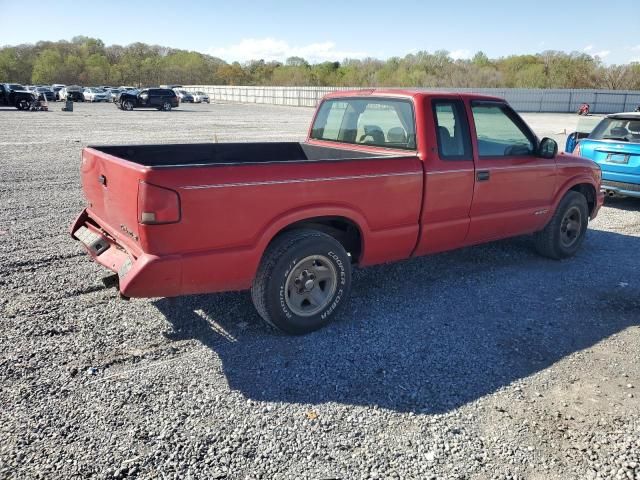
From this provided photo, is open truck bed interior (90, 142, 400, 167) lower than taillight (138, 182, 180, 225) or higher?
higher

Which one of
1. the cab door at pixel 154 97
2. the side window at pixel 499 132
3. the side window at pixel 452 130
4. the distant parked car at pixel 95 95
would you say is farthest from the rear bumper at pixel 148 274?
the distant parked car at pixel 95 95

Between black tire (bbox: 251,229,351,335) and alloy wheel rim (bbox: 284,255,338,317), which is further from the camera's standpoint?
alloy wheel rim (bbox: 284,255,338,317)

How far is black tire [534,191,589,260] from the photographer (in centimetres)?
603

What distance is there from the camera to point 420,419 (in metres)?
3.09

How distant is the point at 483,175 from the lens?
16.4ft

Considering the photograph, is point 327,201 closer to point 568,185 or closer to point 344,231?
point 344,231

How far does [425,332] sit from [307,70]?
390 ft

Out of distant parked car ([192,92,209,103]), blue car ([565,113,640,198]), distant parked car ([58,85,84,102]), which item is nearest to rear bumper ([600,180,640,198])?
blue car ([565,113,640,198])

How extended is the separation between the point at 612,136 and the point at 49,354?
937cm

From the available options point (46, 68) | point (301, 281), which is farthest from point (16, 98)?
point (46, 68)

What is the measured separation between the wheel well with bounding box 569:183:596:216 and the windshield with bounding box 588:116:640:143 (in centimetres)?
310

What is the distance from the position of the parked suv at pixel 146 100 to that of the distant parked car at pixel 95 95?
14216 mm

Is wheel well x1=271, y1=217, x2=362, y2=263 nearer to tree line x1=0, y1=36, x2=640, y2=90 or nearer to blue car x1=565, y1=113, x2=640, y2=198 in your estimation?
blue car x1=565, y1=113, x2=640, y2=198

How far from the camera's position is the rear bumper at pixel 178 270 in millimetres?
3332
